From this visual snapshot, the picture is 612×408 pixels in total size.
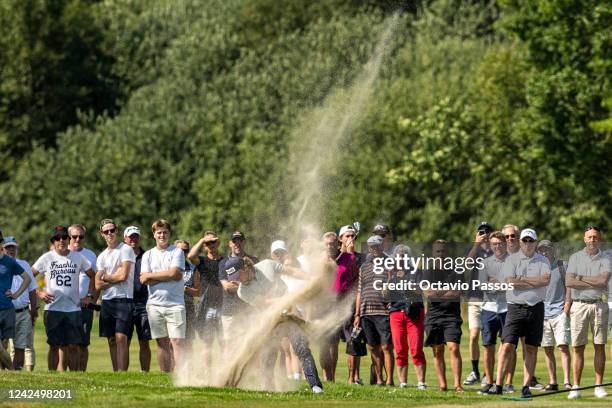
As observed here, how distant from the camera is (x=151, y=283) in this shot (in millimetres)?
22203

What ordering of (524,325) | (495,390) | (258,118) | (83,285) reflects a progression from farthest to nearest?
(258,118)
(83,285)
(495,390)
(524,325)

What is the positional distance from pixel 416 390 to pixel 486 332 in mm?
1882

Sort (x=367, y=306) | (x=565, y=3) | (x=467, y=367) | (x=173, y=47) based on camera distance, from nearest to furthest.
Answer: (x=367, y=306), (x=467, y=367), (x=565, y=3), (x=173, y=47)

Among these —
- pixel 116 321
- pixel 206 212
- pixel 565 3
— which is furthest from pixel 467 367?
pixel 206 212

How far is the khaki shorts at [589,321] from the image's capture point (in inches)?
880

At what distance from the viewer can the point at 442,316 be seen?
22.8 metres

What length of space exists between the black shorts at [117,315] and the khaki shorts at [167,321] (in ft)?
2.24

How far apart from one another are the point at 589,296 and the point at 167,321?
237 inches

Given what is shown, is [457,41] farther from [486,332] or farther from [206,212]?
[486,332]

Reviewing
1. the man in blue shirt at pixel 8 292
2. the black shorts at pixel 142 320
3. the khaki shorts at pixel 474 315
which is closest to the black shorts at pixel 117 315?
the black shorts at pixel 142 320

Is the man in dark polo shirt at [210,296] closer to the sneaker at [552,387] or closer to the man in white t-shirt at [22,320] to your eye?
the man in white t-shirt at [22,320]

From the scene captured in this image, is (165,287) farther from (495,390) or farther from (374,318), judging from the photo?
(495,390)

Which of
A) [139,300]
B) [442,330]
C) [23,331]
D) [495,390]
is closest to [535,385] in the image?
[495,390]

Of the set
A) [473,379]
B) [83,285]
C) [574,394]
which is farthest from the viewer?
Answer: [473,379]
